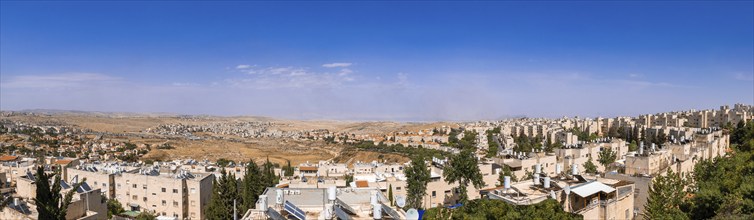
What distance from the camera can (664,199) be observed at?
21.1 metres

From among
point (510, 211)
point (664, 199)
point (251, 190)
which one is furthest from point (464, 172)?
point (510, 211)

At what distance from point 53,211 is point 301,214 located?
30.7ft

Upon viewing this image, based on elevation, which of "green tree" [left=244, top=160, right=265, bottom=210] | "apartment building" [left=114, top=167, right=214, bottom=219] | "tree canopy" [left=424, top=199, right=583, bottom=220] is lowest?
"apartment building" [left=114, top=167, right=214, bottom=219]

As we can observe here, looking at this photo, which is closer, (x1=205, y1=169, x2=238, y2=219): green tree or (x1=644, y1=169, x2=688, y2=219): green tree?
(x1=644, y1=169, x2=688, y2=219): green tree

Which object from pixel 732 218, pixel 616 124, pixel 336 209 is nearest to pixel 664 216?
pixel 732 218

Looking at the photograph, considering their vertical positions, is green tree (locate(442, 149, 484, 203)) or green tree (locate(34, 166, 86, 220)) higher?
green tree (locate(34, 166, 86, 220))

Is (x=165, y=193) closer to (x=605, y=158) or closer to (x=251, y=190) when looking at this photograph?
(x=251, y=190)

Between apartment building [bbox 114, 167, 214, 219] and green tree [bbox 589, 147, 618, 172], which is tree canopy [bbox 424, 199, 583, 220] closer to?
apartment building [bbox 114, 167, 214, 219]

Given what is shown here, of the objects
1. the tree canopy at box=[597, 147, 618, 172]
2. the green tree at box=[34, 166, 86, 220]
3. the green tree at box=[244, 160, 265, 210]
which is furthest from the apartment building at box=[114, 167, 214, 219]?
the tree canopy at box=[597, 147, 618, 172]

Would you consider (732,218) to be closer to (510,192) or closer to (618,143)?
(510,192)

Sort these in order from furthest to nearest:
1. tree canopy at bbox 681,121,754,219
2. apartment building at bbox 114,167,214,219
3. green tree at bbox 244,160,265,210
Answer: apartment building at bbox 114,167,214,219
green tree at bbox 244,160,265,210
tree canopy at bbox 681,121,754,219

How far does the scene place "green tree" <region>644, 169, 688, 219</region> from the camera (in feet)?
65.9

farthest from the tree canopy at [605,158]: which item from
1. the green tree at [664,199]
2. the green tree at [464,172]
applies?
the green tree at [664,199]

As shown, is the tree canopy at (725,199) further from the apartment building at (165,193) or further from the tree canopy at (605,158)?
the apartment building at (165,193)
